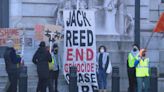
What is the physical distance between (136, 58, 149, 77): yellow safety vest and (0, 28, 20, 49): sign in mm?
3930

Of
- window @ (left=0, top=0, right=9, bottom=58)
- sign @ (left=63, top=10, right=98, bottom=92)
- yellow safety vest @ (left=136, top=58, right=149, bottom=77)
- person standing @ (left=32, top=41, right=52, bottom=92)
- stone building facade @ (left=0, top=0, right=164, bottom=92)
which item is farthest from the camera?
window @ (left=0, top=0, right=9, bottom=58)

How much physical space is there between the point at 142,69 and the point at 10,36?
4.43m

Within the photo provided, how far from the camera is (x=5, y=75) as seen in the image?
2353 cm

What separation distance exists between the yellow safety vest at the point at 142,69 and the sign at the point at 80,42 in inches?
105

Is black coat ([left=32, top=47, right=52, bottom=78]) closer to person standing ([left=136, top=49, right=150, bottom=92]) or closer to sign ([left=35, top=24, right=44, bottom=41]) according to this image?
sign ([left=35, top=24, right=44, bottom=41])

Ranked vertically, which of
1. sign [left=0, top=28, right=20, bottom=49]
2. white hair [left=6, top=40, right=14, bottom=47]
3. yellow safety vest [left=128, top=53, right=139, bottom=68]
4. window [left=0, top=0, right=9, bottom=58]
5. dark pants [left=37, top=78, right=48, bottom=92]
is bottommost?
dark pants [left=37, top=78, right=48, bottom=92]

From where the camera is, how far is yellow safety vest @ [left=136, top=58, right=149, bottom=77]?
21.4 m

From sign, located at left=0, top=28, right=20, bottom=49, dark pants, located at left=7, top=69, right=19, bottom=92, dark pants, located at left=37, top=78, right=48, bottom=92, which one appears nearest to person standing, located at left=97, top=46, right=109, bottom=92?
Answer: dark pants, located at left=37, top=78, right=48, bottom=92

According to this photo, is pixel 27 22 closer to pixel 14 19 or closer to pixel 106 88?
pixel 14 19

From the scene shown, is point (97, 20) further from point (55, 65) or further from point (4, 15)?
point (55, 65)

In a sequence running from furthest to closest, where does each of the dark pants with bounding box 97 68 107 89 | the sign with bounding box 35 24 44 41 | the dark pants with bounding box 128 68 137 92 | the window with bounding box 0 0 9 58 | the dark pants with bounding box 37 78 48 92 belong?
the window with bounding box 0 0 9 58 < the dark pants with bounding box 97 68 107 89 < the dark pants with bounding box 128 68 137 92 < the sign with bounding box 35 24 44 41 < the dark pants with bounding box 37 78 48 92

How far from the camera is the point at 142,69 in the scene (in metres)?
21.5

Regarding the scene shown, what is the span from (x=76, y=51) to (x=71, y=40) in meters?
0.34

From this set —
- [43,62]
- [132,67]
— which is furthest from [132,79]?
[43,62]
